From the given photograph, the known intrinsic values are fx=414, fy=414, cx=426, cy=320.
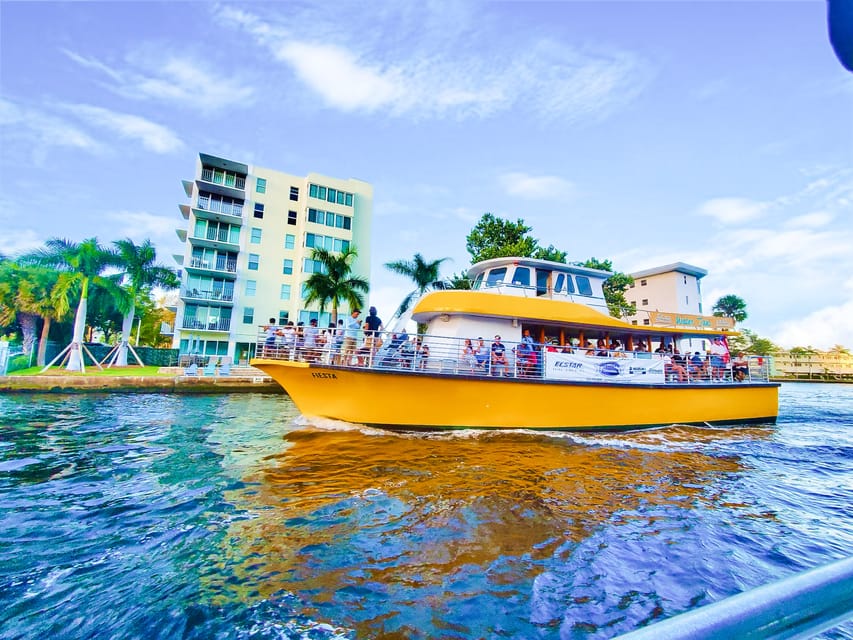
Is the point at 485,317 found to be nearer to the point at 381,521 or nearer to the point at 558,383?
the point at 558,383

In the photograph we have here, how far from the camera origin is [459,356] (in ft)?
32.9

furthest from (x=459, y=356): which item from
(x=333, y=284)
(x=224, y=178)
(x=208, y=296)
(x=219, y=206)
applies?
(x=224, y=178)

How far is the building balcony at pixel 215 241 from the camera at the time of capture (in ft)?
104

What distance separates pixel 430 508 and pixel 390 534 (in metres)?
0.86

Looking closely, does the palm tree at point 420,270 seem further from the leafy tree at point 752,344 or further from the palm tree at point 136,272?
the leafy tree at point 752,344

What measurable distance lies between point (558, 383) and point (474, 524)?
6.19 m

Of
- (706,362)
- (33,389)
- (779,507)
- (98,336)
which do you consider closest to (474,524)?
(779,507)

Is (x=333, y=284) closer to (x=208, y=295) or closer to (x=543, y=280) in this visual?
(x=208, y=295)

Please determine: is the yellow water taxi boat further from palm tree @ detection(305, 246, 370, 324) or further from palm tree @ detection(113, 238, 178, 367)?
palm tree @ detection(113, 238, 178, 367)

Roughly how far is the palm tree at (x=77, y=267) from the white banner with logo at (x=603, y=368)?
24434mm

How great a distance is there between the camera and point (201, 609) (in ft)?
11.2

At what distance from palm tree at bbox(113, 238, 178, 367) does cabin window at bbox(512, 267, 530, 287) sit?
87.4 ft

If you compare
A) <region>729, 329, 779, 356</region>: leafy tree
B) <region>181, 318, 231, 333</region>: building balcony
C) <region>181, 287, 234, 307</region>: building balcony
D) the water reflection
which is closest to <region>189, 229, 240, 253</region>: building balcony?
<region>181, 287, 234, 307</region>: building balcony

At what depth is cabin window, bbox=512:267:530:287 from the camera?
1292 centimetres
